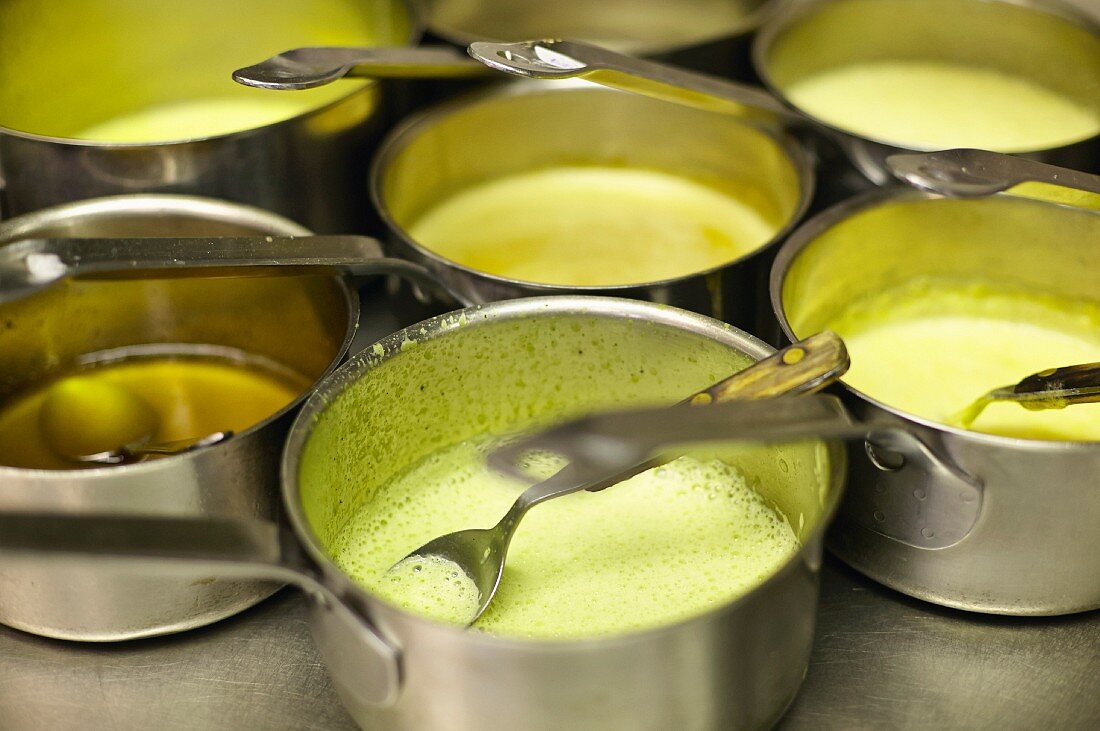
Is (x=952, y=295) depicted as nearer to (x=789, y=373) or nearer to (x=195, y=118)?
(x=789, y=373)

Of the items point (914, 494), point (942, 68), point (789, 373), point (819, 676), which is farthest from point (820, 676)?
point (942, 68)

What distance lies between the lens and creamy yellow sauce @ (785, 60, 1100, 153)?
151 cm

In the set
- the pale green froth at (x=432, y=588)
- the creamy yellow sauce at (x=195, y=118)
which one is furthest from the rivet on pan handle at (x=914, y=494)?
the creamy yellow sauce at (x=195, y=118)

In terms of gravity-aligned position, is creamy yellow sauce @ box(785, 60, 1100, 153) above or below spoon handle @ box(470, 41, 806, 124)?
below

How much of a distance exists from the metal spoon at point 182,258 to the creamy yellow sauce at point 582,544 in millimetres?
186

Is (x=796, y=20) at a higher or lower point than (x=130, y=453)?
higher

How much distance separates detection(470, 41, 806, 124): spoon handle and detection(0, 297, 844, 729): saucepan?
0.82 feet

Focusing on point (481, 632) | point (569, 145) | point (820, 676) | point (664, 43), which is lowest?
point (820, 676)

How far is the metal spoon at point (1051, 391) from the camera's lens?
0.99 m

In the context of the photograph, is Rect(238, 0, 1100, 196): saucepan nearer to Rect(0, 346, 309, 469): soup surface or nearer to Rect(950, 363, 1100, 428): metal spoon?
Rect(950, 363, 1100, 428): metal spoon

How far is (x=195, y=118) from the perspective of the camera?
153 cm

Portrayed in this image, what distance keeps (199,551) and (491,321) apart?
356 millimetres

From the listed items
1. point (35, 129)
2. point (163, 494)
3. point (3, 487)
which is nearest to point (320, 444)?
point (163, 494)

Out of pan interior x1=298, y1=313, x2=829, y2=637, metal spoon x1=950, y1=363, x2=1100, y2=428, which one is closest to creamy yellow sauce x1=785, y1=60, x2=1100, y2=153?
metal spoon x1=950, y1=363, x2=1100, y2=428
